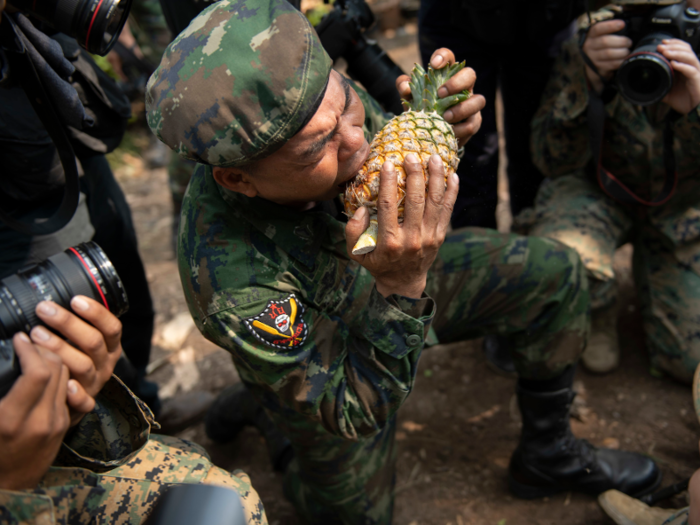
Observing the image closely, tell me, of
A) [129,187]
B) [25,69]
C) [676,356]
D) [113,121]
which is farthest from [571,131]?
[129,187]

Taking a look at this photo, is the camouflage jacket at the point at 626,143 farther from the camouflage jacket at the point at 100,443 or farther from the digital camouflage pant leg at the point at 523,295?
the camouflage jacket at the point at 100,443

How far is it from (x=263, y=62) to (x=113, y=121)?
136cm

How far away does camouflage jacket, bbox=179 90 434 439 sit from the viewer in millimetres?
1697

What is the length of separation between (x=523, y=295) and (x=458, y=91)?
935mm

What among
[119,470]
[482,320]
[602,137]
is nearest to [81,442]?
[119,470]

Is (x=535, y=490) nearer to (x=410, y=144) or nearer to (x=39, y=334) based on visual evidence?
(x=410, y=144)

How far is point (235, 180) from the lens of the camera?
5.58 feet

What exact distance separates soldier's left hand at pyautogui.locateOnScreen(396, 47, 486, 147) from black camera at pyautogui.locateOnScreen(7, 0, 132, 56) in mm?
1170

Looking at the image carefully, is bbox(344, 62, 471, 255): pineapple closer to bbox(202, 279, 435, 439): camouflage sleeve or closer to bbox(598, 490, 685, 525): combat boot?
bbox(202, 279, 435, 439): camouflage sleeve

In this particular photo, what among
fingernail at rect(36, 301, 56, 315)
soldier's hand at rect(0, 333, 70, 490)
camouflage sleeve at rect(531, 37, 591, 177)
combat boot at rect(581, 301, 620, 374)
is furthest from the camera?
combat boot at rect(581, 301, 620, 374)

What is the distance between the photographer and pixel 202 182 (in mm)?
1930

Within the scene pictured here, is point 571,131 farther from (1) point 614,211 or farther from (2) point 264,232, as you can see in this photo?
(2) point 264,232

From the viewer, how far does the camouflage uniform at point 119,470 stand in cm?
152

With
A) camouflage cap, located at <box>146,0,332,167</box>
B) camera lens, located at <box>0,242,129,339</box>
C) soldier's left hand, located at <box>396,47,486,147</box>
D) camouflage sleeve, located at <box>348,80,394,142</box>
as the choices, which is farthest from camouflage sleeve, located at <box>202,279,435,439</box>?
camouflage sleeve, located at <box>348,80,394,142</box>
